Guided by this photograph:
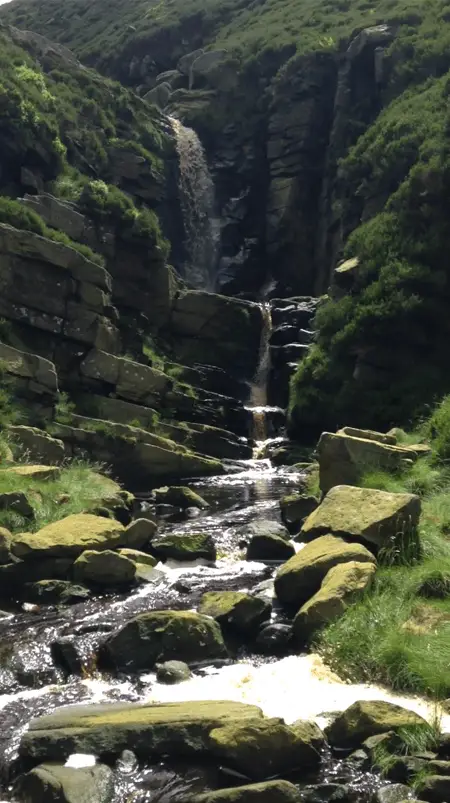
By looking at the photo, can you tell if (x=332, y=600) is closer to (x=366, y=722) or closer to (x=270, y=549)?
(x=366, y=722)

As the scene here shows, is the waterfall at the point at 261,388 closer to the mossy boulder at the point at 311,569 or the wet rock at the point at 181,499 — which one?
the wet rock at the point at 181,499

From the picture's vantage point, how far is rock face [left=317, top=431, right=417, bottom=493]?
16562mm

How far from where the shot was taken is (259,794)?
5.88 metres

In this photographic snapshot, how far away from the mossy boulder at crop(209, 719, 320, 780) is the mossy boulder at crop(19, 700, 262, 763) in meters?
0.15

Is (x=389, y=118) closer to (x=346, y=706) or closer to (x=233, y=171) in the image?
(x=233, y=171)

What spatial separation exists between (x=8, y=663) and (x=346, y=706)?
185 inches

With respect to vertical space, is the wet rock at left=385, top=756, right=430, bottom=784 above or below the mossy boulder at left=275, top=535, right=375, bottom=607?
below

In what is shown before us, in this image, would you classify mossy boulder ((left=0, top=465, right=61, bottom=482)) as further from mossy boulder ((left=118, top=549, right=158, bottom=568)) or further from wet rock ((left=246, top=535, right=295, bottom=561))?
wet rock ((left=246, top=535, right=295, bottom=561))

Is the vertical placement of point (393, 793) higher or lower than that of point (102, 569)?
lower

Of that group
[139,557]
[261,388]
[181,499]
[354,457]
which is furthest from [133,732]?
[261,388]

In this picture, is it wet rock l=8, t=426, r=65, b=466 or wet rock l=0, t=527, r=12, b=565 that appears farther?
wet rock l=8, t=426, r=65, b=466

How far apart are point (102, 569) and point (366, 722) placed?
6.79m

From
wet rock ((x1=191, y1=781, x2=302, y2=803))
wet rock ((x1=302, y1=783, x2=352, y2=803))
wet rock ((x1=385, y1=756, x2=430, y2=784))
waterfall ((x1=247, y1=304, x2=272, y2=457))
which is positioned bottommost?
wet rock ((x1=302, y1=783, x2=352, y2=803))

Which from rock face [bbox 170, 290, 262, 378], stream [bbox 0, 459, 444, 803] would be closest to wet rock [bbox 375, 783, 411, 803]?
stream [bbox 0, 459, 444, 803]
